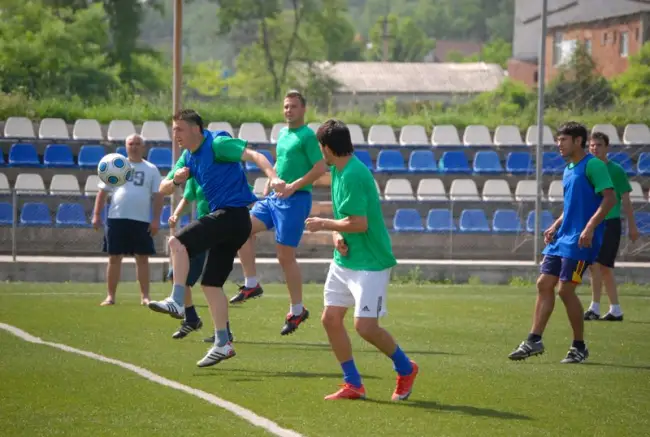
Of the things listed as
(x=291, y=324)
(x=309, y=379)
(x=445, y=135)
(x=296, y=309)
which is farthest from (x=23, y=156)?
(x=309, y=379)

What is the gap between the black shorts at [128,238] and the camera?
1577 cm

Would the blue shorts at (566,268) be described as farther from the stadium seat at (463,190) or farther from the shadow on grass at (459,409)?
the stadium seat at (463,190)

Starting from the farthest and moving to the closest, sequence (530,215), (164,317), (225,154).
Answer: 1. (530,215)
2. (164,317)
3. (225,154)

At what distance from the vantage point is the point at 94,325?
13.3 m

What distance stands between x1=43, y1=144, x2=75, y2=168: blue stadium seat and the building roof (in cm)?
6528

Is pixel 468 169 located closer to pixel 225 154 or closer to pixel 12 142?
pixel 12 142

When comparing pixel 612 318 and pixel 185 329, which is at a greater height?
pixel 185 329

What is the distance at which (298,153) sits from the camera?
12.5 metres

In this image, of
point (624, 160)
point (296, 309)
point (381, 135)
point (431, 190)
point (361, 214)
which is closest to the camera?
point (361, 214)

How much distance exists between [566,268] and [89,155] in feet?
54.6

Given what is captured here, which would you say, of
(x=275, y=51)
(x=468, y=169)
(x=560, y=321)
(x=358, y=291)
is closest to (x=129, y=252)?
(x=560, y=321)

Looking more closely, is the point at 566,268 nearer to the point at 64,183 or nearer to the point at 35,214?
the point at 35,214

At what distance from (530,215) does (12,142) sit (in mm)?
10853

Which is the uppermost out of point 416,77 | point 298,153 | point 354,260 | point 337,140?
point 416,77
